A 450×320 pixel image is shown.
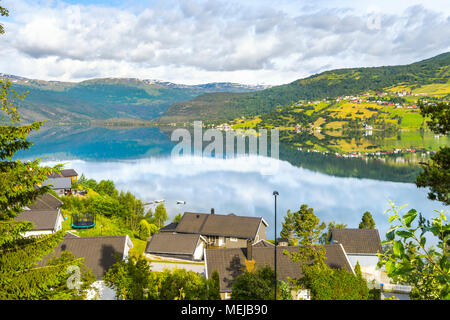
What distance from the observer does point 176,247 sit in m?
36.7

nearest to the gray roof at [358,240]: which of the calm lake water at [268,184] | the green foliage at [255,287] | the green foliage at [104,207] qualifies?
the calm lake water at [268,184]

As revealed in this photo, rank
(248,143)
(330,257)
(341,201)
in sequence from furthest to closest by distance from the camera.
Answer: (248,143)
(341,201)
(330,257)

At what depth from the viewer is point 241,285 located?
1941 cm

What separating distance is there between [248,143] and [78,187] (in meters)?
90.9

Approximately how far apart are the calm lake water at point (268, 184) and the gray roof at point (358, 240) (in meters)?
11.2

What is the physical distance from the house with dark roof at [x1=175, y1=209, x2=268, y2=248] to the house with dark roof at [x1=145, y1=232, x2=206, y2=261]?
2195mm

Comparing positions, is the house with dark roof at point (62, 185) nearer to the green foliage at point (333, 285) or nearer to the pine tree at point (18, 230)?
the green foliage at point (333, 285)

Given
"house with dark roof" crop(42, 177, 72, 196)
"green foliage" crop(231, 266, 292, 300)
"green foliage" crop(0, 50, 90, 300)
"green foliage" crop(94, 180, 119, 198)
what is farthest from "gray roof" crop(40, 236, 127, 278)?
"house with dark roof" crop(42, 177, 72, 196)

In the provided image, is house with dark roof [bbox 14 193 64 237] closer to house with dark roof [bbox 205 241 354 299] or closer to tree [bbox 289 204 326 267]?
house with dark roof [bbox 205 241 354 299]

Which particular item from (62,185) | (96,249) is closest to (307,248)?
(96,249)

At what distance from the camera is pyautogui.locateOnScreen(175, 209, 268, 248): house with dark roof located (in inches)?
1567

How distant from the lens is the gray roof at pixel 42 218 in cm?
3644
